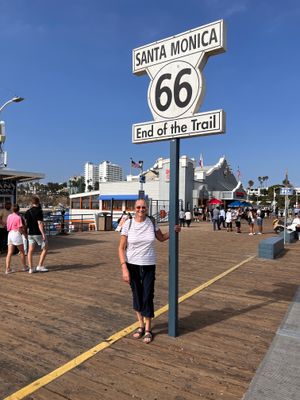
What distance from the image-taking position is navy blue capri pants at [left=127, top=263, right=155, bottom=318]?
152 inches

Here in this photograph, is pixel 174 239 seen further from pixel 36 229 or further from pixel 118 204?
pixel 118 204

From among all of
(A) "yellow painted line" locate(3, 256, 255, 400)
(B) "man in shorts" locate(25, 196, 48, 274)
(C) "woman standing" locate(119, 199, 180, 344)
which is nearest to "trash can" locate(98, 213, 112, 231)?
(B) "man in shorts" locate(25, 196, 48, 274)

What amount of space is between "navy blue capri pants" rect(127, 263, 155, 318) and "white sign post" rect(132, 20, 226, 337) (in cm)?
25

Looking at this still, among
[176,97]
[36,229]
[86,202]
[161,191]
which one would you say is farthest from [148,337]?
[86,202]

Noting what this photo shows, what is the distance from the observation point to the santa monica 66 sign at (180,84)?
3.71 m

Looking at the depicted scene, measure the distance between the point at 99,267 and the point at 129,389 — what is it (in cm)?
568

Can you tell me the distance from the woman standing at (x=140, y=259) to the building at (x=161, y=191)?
89.3 feet

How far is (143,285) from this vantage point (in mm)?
3893

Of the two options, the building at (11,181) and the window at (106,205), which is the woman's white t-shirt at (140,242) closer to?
the building at (11,181)

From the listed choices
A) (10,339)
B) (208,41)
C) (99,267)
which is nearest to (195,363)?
(10,339)

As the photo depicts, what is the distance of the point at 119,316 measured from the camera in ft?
15.5

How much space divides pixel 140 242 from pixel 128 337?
1.13 meters

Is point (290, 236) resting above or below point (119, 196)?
below

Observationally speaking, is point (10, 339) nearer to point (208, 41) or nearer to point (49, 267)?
point (208, 41)
